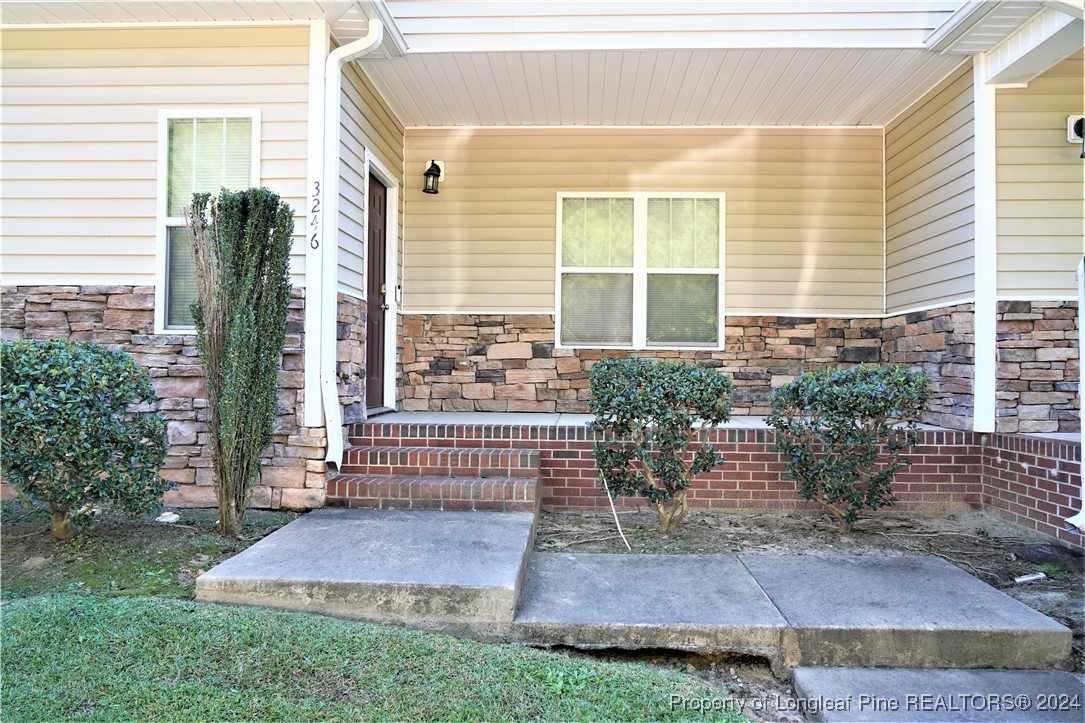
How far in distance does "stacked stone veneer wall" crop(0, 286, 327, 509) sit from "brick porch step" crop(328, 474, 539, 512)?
0.66 feet

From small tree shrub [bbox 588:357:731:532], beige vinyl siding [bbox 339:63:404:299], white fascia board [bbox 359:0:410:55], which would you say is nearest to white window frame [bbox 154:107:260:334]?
beige vinyl siding [bbox 339:63:404:299]

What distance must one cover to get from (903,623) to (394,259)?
4460mm

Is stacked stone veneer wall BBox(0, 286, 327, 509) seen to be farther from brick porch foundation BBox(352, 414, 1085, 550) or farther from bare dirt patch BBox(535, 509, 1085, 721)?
bare dirt patch BBox(535, 509, 1085, 721)

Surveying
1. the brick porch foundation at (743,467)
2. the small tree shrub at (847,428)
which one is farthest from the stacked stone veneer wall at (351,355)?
the small tree shrub at (847,428)

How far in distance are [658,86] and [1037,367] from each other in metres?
3.26

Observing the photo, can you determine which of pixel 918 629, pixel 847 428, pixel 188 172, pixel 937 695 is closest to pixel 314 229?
pixel 188 172

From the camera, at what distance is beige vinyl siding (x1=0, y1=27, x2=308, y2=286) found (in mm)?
3926

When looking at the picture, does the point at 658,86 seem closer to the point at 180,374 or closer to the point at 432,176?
the point at 432,176

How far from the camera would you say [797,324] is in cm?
540

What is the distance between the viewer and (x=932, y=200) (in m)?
4.53

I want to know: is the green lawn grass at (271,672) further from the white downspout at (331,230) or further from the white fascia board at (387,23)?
the white fascia board at (387,23)

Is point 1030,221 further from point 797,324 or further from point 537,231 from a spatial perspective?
point 537,231

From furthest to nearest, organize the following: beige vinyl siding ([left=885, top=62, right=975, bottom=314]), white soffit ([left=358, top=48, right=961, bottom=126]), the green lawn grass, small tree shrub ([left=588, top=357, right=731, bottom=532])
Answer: white soffit ([left=358, top=48, right=961, bottom=126])
beige vinyl siding ([left=885, top=62, right=975, bottom=314])
small tree shrub ([left=588, top=357, right=731, bottom=532])
the green lawn grass

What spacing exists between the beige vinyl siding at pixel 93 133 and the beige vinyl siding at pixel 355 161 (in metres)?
0.65
